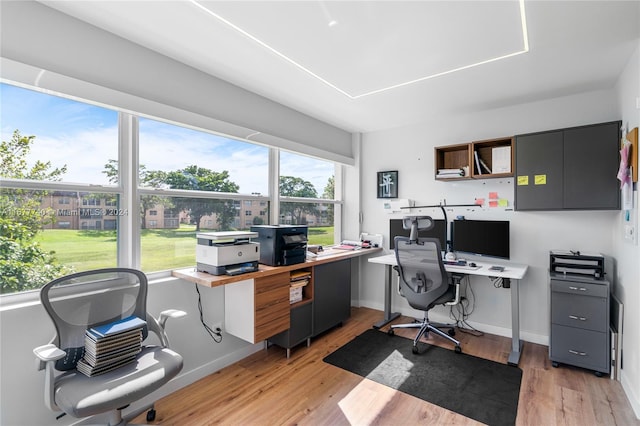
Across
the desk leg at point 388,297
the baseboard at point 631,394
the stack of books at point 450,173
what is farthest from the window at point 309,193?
the baseboard at point 631,394

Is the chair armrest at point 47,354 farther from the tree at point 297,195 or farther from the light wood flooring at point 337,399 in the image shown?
the tree at point 297,195

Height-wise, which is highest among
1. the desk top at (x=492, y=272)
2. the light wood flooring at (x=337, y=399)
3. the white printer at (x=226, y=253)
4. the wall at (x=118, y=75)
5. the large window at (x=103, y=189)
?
the wall at (x=118, y=75)

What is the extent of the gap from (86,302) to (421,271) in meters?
2.75

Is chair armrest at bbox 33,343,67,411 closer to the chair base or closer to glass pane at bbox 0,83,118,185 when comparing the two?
glass pane at bbox 0,83,118,185

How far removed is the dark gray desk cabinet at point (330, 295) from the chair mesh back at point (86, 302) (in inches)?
66.6

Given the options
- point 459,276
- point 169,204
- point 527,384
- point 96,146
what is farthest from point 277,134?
point 527,384

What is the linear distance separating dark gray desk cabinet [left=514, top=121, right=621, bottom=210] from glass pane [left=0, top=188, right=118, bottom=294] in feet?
12.1

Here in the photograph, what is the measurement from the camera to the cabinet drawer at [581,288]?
2.48 m

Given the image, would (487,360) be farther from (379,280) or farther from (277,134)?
(277,134)

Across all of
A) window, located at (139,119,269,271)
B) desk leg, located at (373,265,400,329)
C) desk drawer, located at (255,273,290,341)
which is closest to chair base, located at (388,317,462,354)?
desk leg, located at (373,265,400,329)

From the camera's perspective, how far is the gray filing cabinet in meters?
2.48

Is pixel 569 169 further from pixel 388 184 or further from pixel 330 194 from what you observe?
pixel 330 194

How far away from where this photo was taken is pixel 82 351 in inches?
67.4

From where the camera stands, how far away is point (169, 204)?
8.15ft
